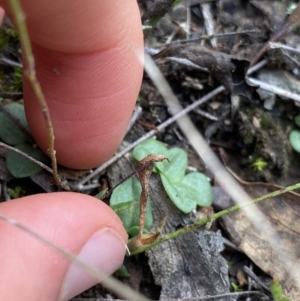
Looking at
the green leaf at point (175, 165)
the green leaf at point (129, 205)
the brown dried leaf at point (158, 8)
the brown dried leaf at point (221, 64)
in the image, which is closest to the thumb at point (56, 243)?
the green leaf at point (129, 205)

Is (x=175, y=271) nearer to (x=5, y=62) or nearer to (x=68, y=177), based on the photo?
(x=68, y=177)

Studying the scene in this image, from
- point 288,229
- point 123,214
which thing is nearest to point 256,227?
point 288,229

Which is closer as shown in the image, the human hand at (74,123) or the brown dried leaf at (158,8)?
the human hand at (74,123)

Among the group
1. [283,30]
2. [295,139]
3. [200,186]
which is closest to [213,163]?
[200,186]

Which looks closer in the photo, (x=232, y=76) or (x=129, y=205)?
(x=129, y=205)

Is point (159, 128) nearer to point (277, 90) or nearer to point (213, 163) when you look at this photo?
point (213, 163)

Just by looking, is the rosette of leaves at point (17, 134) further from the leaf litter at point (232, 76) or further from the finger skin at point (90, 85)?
the leaf litter at point (232, 76)

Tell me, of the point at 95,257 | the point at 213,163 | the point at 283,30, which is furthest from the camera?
the point at 283,30

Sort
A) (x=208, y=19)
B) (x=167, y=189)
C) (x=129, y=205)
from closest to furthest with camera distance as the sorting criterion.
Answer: (x=129, y=205) < (x=167, y=189) < (x=208, y=19)
